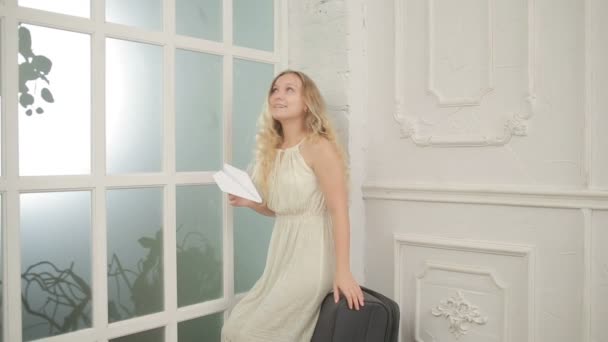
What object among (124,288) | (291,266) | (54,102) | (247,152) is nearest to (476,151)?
(291,266)

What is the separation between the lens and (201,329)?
7.10 feet

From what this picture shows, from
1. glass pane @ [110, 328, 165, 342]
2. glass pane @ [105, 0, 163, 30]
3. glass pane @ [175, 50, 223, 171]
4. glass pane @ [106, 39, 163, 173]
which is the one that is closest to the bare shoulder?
glass pane @ [175, 50, 223, 171]

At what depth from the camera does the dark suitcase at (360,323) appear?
5.67ft

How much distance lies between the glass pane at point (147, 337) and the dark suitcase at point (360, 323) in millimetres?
654

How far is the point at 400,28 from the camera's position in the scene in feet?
7.32

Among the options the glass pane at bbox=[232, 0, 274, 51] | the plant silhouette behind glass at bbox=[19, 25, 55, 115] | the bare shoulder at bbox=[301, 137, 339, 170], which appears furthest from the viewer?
the glass pane at bbox=[232, 0, 274, 51]

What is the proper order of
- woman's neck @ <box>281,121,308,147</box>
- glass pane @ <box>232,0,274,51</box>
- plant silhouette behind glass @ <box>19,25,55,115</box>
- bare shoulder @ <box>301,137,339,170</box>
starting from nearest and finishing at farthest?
1. plant silhouette behind glass @ <box>19,25,55,115</box>
2. bare shoulder @ <box>301,137,339,170</box>
3. woman's neck @ <box>281,121,308,147</box>
4. glass pane @ <box>232,0,274,51</box>

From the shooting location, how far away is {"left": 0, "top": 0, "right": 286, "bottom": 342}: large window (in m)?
1.68

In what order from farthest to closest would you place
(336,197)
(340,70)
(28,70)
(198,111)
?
(340,70) < (198,111) < (336,197) < (28,70)

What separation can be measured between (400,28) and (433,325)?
4.27 feet

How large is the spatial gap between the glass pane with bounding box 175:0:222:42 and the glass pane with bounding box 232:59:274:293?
0.56 ft

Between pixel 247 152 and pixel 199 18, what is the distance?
2.00ft

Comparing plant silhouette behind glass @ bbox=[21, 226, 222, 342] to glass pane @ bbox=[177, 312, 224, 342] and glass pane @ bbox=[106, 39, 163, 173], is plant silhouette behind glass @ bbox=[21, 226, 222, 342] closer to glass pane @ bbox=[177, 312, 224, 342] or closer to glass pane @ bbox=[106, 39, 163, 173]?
glass pane @ bbox=[177, 312, 224, 342]

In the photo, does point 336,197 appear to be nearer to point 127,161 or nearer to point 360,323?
point 360,323
